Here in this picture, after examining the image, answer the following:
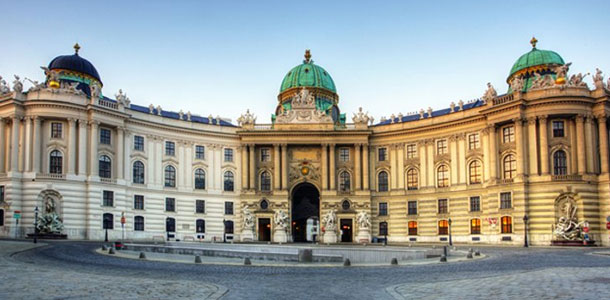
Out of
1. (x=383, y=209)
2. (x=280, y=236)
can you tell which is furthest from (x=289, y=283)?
(x=383, y=209)

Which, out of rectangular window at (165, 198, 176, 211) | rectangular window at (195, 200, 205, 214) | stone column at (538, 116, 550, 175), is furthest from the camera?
rectangular window at (195, 200, 205, 214)

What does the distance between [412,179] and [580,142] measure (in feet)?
70.3

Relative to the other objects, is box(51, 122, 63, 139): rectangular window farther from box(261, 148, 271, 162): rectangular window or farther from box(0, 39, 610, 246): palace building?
box(261, 148, 271, 162): rectangular window

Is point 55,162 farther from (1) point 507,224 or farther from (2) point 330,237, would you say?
(1) point 507,224

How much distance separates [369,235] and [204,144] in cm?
2502

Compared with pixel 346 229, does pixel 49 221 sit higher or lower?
higher

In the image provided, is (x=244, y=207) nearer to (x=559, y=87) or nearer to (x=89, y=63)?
(x=89, y=63)

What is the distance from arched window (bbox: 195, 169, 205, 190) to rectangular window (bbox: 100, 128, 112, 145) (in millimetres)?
12998

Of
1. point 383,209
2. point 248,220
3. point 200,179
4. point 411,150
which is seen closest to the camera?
point 248,220

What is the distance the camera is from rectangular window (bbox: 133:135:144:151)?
69.8 meters

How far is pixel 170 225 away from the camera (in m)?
71.4

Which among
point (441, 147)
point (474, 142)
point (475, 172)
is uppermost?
point (474, 142)

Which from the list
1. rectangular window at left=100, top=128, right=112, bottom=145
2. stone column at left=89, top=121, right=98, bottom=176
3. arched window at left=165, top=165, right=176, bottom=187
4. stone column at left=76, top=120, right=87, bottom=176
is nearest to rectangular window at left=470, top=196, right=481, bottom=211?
arched window at left=165, top=165, right=176, bottom=187

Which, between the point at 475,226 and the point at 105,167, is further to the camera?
the point at 475,226
